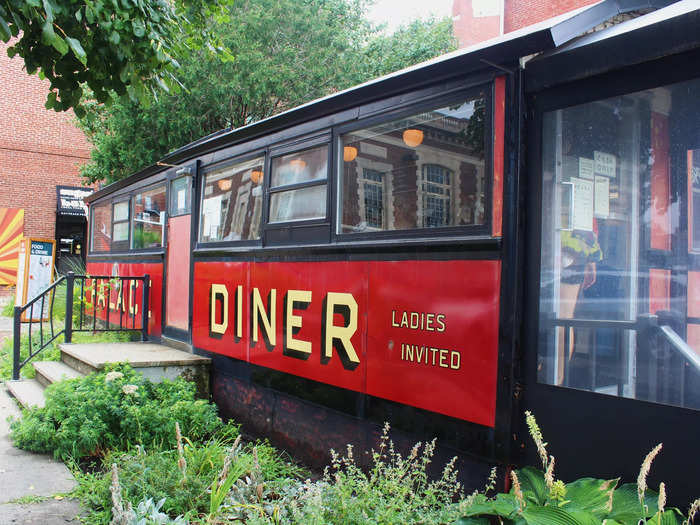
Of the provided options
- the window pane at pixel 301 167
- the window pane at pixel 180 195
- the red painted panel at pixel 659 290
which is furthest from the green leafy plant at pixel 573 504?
the window pane at pixel 180 195

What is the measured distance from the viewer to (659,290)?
→ 270cm

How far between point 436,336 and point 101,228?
27.6 feet

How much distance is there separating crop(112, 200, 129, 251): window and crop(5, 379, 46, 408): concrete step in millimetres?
2556

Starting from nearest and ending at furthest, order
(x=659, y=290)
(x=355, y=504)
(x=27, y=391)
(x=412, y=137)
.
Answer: (x=659, y=290) < (x=355, y=504) < (x=412, y=137) < (x=27, y=391)

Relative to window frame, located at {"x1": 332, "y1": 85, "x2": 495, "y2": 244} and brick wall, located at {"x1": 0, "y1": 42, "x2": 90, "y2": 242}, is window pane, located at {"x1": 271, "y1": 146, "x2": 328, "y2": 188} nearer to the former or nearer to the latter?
window frame, located at {"x1": 332, "y1": 85, "x2": 495, "y2": 244}

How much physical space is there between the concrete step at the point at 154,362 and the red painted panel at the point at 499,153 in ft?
12.9

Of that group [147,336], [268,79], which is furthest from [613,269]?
[268,79]

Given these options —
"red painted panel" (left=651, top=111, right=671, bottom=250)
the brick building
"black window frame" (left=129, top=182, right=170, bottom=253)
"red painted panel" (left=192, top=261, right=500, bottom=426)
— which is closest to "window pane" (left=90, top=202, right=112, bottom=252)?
"black window frame" (left=129, top=182, right=170, bottom=253)

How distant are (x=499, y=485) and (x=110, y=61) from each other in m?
3.60

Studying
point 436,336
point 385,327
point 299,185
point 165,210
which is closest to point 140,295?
point 165,210

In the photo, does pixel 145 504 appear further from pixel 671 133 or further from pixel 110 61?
pixel 671 133

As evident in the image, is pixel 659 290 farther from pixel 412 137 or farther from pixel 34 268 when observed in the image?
pixel 34 268

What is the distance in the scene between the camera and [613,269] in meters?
2.86

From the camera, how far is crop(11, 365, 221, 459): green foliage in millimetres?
4883
